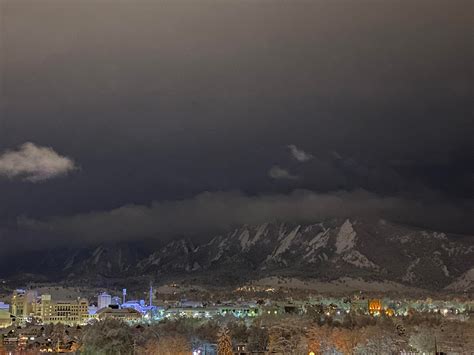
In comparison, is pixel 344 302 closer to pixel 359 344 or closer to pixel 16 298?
pixel 16 298

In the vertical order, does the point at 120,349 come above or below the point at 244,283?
below

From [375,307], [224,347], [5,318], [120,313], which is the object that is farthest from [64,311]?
[224,347]

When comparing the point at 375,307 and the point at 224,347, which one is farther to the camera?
the point at 375,307

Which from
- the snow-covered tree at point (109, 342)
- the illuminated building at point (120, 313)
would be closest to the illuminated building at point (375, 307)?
the illuminated building at point (120, 313)

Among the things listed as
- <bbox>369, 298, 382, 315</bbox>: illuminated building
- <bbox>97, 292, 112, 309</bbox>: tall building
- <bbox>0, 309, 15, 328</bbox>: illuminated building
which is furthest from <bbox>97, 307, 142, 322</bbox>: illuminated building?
<bbox>369, 298, 382, 315</bbox>: illuminated building

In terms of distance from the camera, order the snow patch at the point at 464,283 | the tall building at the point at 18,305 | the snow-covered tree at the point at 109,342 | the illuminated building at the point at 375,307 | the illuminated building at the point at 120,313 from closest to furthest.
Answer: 1. the snow-covered tree at the point at 109,342
2. the illuminated building at the point at 375,307
3. the illuminated building at the point at 120,313
4. the tall building at the point at 18,305
5. the snow patch at the point at 464,283

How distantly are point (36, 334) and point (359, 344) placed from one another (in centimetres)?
2994

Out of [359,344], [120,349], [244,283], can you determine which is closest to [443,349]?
[359,344]

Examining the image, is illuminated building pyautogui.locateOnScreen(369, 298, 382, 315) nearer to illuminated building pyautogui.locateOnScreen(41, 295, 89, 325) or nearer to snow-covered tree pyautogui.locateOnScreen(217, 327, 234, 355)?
illuminated building pyautogui.locateOnScreen(41, 295, 89, 325)

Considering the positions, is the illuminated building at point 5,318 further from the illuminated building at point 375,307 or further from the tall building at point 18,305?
the illuminated building at point 375,307

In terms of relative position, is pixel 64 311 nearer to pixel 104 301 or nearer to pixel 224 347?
pixel 104 301

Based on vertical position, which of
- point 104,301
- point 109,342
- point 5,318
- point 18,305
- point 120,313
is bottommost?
point 109,342

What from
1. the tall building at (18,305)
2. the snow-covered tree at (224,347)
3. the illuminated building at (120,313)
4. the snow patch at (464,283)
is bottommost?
the snow-covered tree at (224,347)

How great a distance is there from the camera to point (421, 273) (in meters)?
125
